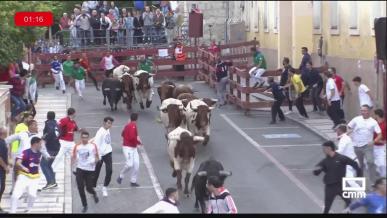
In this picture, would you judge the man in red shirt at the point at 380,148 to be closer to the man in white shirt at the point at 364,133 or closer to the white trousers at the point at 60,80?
the man in white shirt at the point at 364,133

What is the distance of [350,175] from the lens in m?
14.4

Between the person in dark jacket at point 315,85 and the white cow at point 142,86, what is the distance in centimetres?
525

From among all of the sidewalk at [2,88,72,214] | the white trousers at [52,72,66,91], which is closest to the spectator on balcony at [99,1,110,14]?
the white trousers at [52,72,66,91]

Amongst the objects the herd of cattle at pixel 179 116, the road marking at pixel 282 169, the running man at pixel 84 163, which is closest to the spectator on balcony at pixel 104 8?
the herd of cattle at pixel 179 116

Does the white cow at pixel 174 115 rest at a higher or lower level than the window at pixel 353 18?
lower

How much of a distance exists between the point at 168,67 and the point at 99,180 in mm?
15669

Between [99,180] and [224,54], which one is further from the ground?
[224,54]

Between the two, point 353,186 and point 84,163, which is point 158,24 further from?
point 353,186

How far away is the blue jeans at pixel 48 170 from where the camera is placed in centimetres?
1823

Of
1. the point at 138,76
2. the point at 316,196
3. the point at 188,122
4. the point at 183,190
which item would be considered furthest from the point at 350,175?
the point at 138,76

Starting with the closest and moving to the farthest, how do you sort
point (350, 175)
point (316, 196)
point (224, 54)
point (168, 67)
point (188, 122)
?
point (350, 175) → point (316, 196) → point (188, 122) → point (224, 54) → point (168, 67)

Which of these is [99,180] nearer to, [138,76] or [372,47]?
[372,47]

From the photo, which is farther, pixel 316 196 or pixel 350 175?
pixel 316 196

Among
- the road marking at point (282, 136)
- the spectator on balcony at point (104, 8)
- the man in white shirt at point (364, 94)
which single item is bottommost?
the road marking at point (282, 136)
